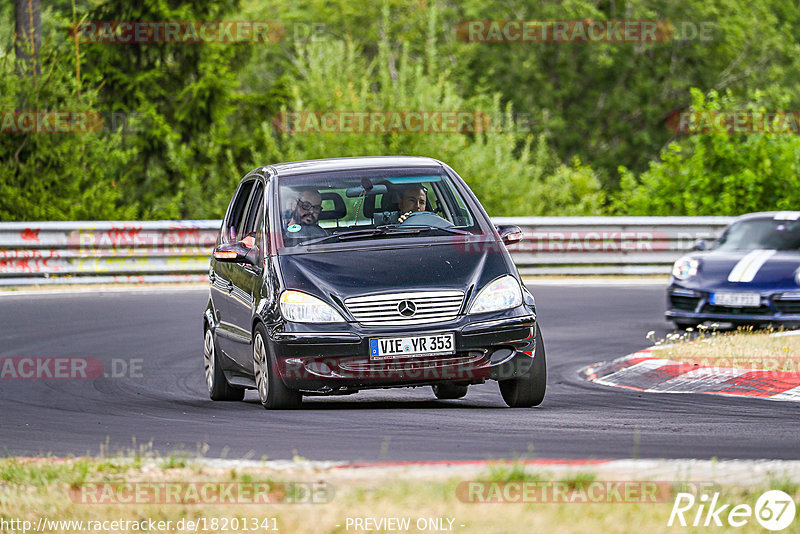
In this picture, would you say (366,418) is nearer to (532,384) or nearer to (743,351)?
(532,384)

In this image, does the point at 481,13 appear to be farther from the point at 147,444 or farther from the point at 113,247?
the point at 147,444

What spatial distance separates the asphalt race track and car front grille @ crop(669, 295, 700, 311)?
0.65m

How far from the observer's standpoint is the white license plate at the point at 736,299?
14328 mm

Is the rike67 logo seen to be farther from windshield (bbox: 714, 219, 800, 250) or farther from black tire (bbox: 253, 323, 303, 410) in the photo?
windshield (bbox: 714, 219, 800, 250)

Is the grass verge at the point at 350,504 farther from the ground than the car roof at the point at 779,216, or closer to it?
farther from the ground

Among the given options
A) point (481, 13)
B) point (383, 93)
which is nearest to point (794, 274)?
point (383, 93)

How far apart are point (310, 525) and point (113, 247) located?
1638 centimetres

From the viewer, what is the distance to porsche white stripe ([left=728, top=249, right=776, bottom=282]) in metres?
14.6

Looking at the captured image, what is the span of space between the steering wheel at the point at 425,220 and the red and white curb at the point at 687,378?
232cm

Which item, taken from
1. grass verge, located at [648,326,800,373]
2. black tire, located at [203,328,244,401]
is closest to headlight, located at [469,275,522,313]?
black tire, located at [203,328,244,401]

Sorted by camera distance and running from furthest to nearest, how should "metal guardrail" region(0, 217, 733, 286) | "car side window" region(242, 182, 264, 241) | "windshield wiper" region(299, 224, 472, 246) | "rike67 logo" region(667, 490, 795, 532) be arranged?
"metal guardrail" region(0, 217, 733, 286)
"car side window" region(242, 182, 264, 241)
"windshield wiper" region(299, 224, 472, 246)
"rike67 logo" region(667, 490, 795, 532)

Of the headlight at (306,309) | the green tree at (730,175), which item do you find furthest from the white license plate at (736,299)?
the green tree at (730,175)

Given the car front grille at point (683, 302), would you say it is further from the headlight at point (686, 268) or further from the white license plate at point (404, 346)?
the white license plate at point (404, 346)

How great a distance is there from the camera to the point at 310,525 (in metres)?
4.84
